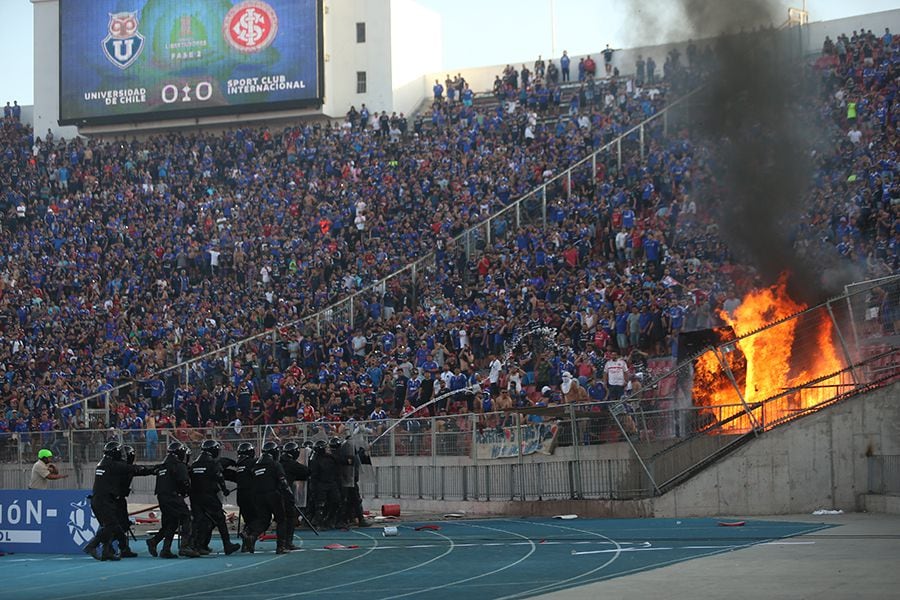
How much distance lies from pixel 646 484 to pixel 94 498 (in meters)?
9.58

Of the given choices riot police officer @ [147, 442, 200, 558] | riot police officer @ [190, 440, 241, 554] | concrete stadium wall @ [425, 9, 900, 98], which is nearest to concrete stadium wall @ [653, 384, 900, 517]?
riot police officer @ [190, 440, 241, 554]

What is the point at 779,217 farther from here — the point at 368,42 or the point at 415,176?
the point at 368,42

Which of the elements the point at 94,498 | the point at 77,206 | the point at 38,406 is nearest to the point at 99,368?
the point at 38,406

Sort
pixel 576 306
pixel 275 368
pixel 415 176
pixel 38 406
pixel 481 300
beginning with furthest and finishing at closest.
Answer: pixel 415 176, pixel 38 406, pixel 275 368, pixel 481 300, pixel 576 306

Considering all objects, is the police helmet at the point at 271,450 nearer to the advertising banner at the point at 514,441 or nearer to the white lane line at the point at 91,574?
the white lane line at the point at 91,574

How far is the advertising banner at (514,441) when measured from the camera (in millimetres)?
26781

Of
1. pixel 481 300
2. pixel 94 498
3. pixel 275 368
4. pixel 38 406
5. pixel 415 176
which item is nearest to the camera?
pixel 94 498

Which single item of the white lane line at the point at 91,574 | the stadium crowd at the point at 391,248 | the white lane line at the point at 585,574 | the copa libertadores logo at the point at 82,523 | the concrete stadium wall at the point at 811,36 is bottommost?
the white lane line at the point at 91,574

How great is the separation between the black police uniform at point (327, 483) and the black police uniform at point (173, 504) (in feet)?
13.8

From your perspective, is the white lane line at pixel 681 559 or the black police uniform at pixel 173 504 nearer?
the white lane line at pixel 681 559

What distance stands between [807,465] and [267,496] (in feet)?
30.3

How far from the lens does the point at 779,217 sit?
3466cm

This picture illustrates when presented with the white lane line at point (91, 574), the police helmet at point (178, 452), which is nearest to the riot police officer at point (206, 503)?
the police helmet at point (178, 452)

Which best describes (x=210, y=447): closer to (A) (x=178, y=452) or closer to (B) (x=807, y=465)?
(A) (x=178, y=452)
